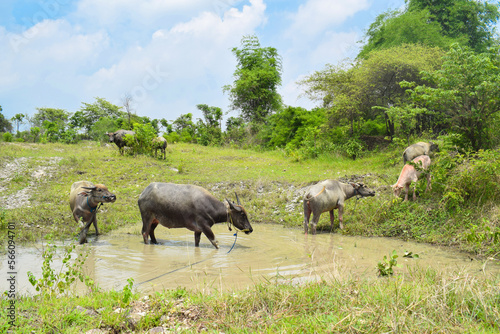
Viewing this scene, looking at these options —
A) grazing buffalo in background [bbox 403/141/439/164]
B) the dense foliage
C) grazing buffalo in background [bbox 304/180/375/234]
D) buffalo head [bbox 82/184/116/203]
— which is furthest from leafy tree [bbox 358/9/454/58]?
buffalo head [bbox 82/184/116/203]

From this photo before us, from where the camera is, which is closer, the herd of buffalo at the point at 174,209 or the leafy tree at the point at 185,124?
the herd of buffalo at the point at 174,209

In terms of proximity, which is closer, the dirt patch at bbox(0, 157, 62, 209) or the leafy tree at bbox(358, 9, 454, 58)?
the dirt patch at bbox(0, 157, 62, 209)

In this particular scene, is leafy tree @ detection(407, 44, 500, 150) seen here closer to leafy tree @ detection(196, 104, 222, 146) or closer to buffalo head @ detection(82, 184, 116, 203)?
buffalo head @ detection(82, 184, 116, 203)

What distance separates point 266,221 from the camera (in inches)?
401

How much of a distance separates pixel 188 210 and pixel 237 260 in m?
1.68

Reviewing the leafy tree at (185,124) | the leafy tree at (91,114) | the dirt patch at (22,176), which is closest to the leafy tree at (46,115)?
the leafy tree at (91,114)

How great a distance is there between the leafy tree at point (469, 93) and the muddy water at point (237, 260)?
12.9 feet

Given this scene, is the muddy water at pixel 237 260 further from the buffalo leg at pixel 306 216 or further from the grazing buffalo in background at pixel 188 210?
the grazing buffalo in background at pixel 188 210

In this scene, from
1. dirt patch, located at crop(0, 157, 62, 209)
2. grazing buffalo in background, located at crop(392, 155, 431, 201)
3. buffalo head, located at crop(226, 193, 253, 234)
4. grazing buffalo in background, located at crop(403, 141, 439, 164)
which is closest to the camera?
buffalo head, located at crop(226, 193, 253, 234)

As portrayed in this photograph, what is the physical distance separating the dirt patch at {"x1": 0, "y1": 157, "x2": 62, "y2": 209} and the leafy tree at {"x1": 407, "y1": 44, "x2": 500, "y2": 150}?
11.5 metres

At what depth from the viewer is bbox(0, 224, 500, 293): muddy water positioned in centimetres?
512

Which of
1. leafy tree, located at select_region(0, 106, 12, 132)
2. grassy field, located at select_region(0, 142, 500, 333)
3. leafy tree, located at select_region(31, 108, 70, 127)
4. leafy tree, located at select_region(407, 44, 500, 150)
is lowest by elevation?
grassy field, located at select_region(0, 142, 500, 333)

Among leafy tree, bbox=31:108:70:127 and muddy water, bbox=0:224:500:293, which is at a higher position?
leafy tree, bbox=31:108:70:127

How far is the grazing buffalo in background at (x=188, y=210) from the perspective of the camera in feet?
24.5
